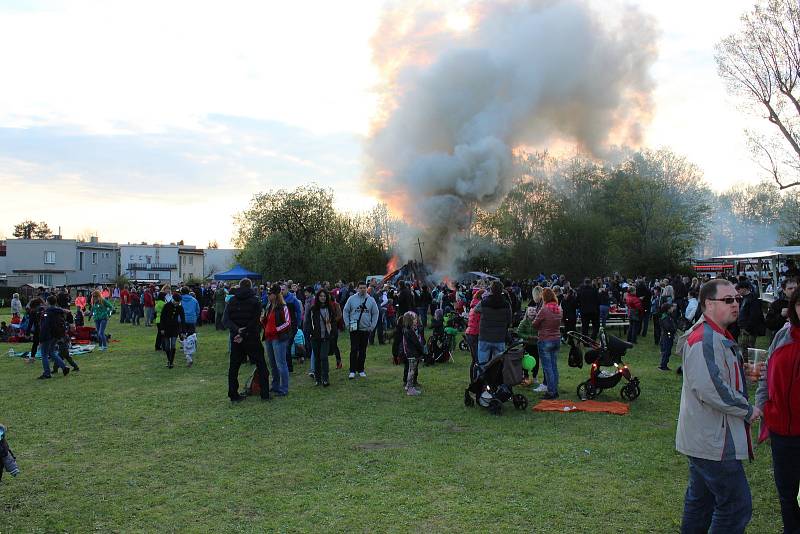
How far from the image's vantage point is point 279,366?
9.52 m

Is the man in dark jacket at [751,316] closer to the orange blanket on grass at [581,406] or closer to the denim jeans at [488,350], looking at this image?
the orange blanket on grass at [581,406]

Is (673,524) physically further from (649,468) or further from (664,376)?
(664,376)

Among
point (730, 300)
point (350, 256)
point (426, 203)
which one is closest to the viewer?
point (730, 300)

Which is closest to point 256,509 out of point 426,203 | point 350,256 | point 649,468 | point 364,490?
point 364,490

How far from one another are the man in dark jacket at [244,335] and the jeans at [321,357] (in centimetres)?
117

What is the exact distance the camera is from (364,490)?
208 inches

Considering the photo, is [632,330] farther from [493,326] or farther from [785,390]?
[785,390]

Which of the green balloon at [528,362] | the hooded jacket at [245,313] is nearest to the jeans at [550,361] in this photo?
the green balloon at [528,362]

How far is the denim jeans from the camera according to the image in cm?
909

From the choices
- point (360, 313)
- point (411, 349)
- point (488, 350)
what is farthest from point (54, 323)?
point (488, 350)

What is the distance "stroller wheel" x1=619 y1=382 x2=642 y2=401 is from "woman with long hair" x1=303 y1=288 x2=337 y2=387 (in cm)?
464

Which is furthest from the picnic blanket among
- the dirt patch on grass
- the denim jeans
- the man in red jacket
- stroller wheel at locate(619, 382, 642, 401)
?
the man in red jacket

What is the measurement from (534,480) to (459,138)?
28.9m

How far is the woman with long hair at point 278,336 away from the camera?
936 centimetres
